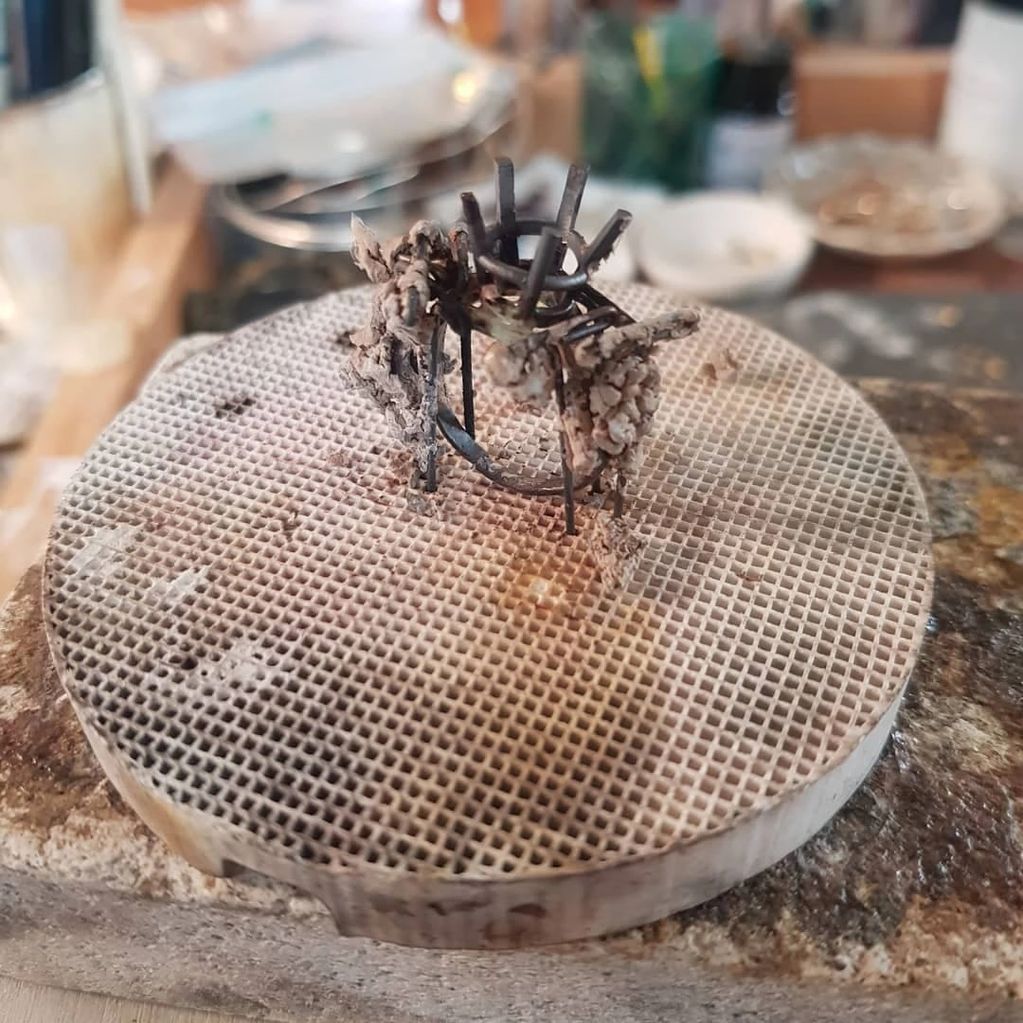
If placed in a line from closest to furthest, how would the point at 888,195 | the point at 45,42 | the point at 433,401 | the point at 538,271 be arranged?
the point at 538,271
the point at 433,401
the point at 45,42
the point at 888,195

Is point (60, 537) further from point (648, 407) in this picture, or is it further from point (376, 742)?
point (648, 407)

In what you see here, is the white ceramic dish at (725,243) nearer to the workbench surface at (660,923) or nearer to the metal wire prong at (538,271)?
the workbench surface at (660,923)

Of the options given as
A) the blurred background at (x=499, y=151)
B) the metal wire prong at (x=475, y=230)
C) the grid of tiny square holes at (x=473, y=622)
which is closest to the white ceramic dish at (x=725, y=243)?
the blurred background at (x=499, y=151)

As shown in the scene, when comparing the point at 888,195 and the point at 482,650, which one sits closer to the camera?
the point at 482,650

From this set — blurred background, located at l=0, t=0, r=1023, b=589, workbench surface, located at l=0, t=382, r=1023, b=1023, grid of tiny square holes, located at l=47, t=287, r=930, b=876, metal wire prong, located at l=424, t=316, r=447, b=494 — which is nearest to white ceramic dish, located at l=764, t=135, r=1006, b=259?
blurred background, located at l=0, t=0, r=1023, b=589

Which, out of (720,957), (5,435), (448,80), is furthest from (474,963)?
(448,80)

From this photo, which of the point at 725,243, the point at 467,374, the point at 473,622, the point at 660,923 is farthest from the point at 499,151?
the point at 660,923

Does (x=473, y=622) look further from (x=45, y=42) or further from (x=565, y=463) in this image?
(x=45, y=42)

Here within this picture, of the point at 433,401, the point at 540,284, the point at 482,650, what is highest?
the point at 540,284
